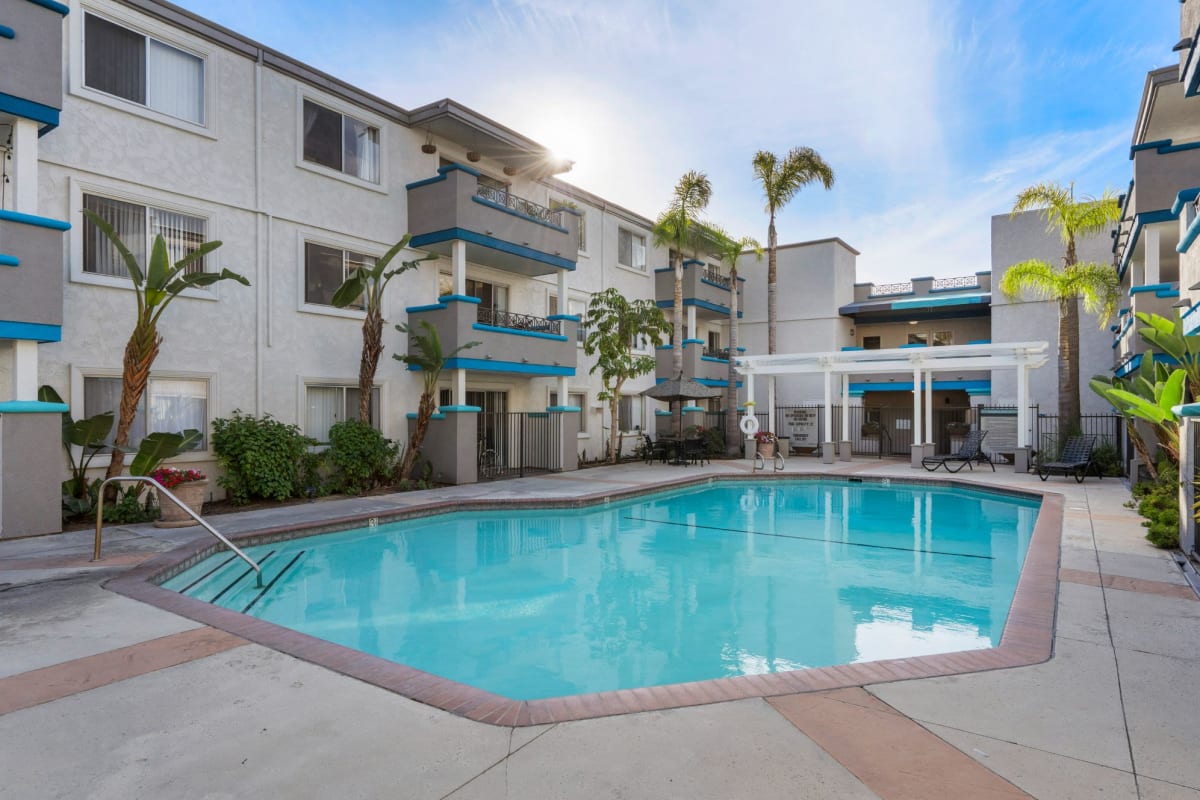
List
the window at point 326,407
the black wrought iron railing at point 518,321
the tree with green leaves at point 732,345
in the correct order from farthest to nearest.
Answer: the tree with green leaves at point 732,345 → the black wrought iron railing at point 518,321 → the window at point 326,407

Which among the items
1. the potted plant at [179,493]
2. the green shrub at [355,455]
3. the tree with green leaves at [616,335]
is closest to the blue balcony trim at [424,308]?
the green shrub at [355,455]

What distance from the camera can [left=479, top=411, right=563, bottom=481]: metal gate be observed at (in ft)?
63.1

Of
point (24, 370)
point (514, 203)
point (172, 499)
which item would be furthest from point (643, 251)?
point (172, 499)

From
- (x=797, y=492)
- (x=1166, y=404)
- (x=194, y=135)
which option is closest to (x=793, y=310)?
(x=797, y=492)

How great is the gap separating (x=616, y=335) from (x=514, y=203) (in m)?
5.39

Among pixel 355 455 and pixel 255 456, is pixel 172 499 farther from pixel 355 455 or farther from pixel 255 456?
pixel 355 455

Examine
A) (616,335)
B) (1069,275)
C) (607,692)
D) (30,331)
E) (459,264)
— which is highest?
(1069,275)

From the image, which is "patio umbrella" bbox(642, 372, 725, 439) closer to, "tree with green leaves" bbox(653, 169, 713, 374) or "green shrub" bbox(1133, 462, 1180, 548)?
"tree with green leaves" bbox(653, 169, 713, 374)

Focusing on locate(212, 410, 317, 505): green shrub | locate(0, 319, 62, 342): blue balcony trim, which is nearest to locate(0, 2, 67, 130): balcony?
locate(0, 319, 62, 342): blue balcony trim

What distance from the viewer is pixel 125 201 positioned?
11.9 metres

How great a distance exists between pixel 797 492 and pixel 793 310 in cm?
1672

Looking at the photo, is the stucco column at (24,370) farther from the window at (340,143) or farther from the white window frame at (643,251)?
the white window frame at (643,251)

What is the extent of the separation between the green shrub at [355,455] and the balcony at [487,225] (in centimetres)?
521

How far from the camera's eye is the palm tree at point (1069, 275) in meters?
19.3
